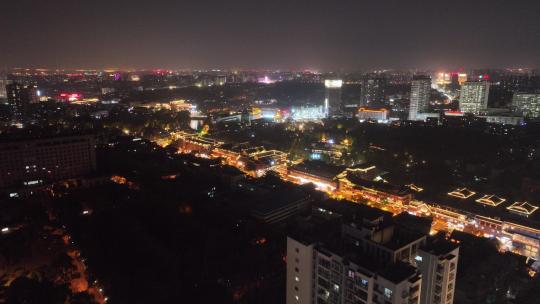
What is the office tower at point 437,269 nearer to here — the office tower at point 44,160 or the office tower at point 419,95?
the office tower at point 44,160

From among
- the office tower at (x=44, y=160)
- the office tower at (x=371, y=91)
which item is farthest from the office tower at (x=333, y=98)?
the office tower at (x=44, y=160)

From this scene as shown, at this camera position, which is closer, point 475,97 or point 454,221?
point 454,221

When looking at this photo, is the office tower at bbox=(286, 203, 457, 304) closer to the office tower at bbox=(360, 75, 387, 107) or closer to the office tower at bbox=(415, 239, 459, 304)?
the office tower at bbox=(415, 239, 459, 304)

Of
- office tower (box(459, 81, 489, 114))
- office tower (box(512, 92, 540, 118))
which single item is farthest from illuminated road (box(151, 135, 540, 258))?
office tower (box(459, 81, 489, 114))

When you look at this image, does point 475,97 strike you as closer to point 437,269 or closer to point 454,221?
point 454,221

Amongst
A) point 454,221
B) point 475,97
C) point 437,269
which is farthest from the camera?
point 475,97

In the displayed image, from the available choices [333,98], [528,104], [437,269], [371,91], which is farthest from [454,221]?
[371,91]
